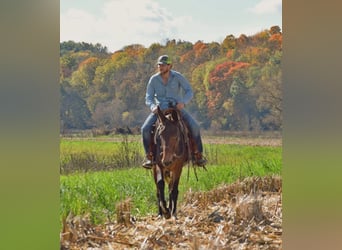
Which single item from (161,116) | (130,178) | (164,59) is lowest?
(130,178)

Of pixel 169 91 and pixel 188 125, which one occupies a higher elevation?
pixel 169 91

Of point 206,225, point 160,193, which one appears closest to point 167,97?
point 160,193

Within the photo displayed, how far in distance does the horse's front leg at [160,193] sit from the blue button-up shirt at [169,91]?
1.31 feet

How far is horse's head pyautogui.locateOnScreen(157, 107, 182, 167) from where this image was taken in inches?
137

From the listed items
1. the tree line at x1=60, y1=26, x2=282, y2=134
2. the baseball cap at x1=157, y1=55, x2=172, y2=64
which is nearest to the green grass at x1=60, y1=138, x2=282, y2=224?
the tree line at x1=60, y1=26, x2=282, y2=134

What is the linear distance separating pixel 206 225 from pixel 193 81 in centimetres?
89

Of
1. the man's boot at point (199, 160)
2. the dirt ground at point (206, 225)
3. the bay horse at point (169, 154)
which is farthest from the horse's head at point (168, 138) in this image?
the dirt ground at point (206, 225)

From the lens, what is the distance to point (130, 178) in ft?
11.6

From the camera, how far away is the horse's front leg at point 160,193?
3.53 m

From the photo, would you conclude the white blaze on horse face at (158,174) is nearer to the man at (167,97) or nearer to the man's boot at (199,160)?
the man at (167,97)

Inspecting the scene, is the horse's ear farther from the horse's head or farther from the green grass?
the green grass

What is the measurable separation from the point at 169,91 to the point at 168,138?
0.95ft

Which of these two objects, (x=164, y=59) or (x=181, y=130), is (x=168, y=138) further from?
(x=164, y=59)
